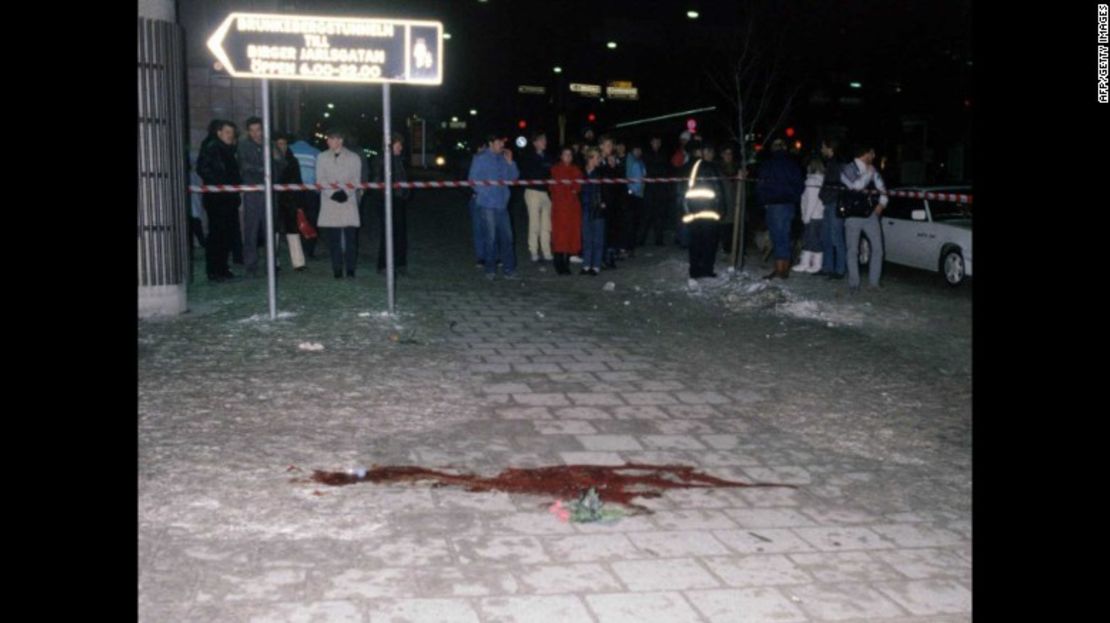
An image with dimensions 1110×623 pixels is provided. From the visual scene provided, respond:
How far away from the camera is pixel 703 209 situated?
13945mm

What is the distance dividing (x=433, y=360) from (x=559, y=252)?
630 cm

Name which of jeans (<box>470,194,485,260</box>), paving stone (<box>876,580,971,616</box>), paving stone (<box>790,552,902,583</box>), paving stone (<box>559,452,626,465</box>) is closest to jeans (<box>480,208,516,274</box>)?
jeans (<box>470,194,485,260</box>)

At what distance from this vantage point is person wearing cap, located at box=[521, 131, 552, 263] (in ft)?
51.4

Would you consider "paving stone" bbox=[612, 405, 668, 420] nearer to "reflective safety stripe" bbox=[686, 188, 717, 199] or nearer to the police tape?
the police tape

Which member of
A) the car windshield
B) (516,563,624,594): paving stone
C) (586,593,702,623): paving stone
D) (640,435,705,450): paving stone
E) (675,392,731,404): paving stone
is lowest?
(586,593,702,623): paving stone

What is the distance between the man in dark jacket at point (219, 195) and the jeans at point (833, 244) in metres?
7.79

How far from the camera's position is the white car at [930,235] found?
47.8 ft

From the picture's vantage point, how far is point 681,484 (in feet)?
19.2

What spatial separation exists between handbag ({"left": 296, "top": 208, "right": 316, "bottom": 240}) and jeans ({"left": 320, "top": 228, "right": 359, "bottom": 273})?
0.60 metres

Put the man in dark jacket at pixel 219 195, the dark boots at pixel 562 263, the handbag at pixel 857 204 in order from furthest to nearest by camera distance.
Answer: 1. the dark boots at pixel 562 263
2. the handbag at pixel 857 204
3. the man in dark jacket at pixel 219 195

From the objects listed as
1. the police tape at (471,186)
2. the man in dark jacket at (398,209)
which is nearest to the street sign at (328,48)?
the police tape at (471,186)

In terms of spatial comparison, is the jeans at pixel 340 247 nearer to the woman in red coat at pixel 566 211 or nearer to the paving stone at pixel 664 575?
the woman in red coat at pixel 566 211

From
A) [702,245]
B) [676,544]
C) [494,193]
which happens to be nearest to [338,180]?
[494,193]
